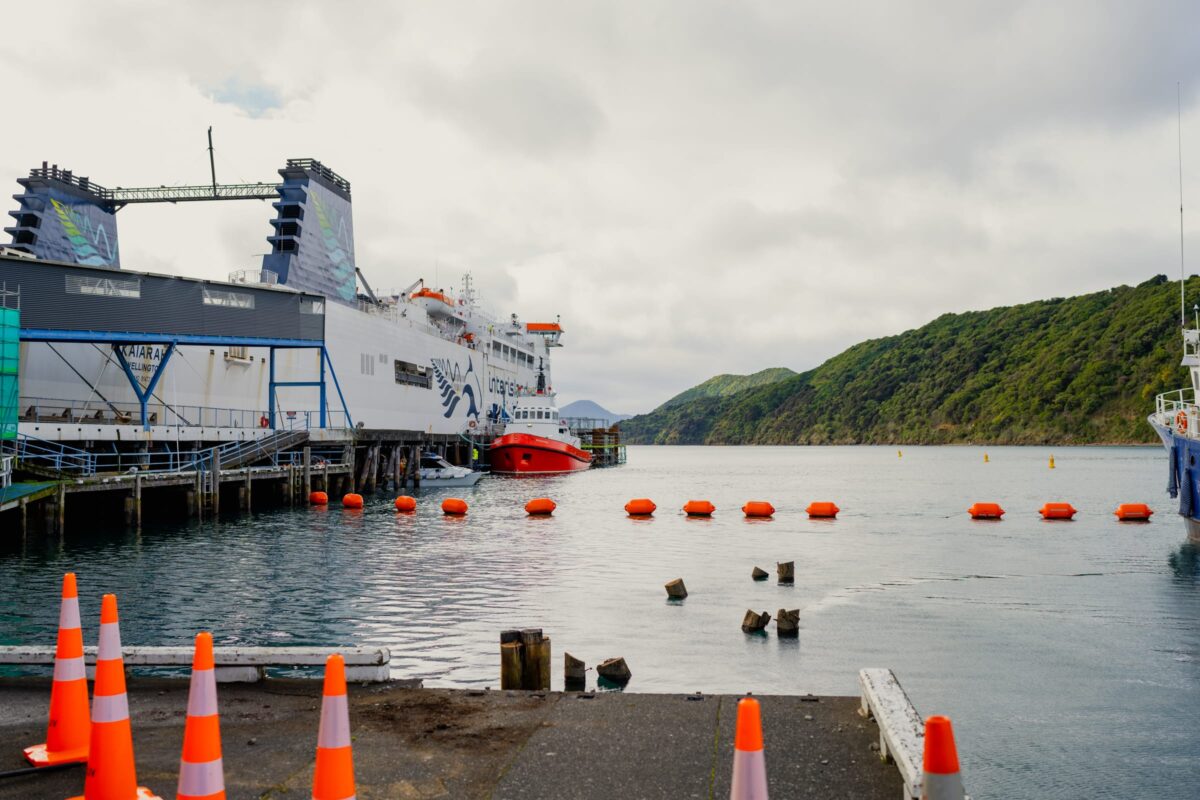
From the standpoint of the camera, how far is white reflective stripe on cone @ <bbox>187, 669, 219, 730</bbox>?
480cm

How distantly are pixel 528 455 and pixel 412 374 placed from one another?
12538 mm

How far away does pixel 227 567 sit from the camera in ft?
73.1

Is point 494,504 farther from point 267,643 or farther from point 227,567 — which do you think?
point 267,643

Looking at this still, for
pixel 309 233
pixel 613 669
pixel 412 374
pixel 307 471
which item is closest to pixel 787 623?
pixel 613 669

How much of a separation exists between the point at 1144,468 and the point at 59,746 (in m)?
94.4

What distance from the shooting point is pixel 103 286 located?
35.9 metres

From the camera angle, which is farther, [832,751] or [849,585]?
[849,585]

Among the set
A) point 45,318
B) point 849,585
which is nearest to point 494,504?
point 45,318

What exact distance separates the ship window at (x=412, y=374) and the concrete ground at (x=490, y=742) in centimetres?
5236

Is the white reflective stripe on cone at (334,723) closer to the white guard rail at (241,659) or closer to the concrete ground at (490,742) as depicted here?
the concrete ground at (490,742)

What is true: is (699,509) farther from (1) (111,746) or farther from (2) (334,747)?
(2) (334,747)

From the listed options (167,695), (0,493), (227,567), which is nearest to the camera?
(167,695)

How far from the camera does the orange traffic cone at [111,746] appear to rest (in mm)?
5246

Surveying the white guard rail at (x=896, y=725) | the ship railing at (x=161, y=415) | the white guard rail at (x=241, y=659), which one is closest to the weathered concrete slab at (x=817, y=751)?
the white guard rail at (x=896, y=725)
